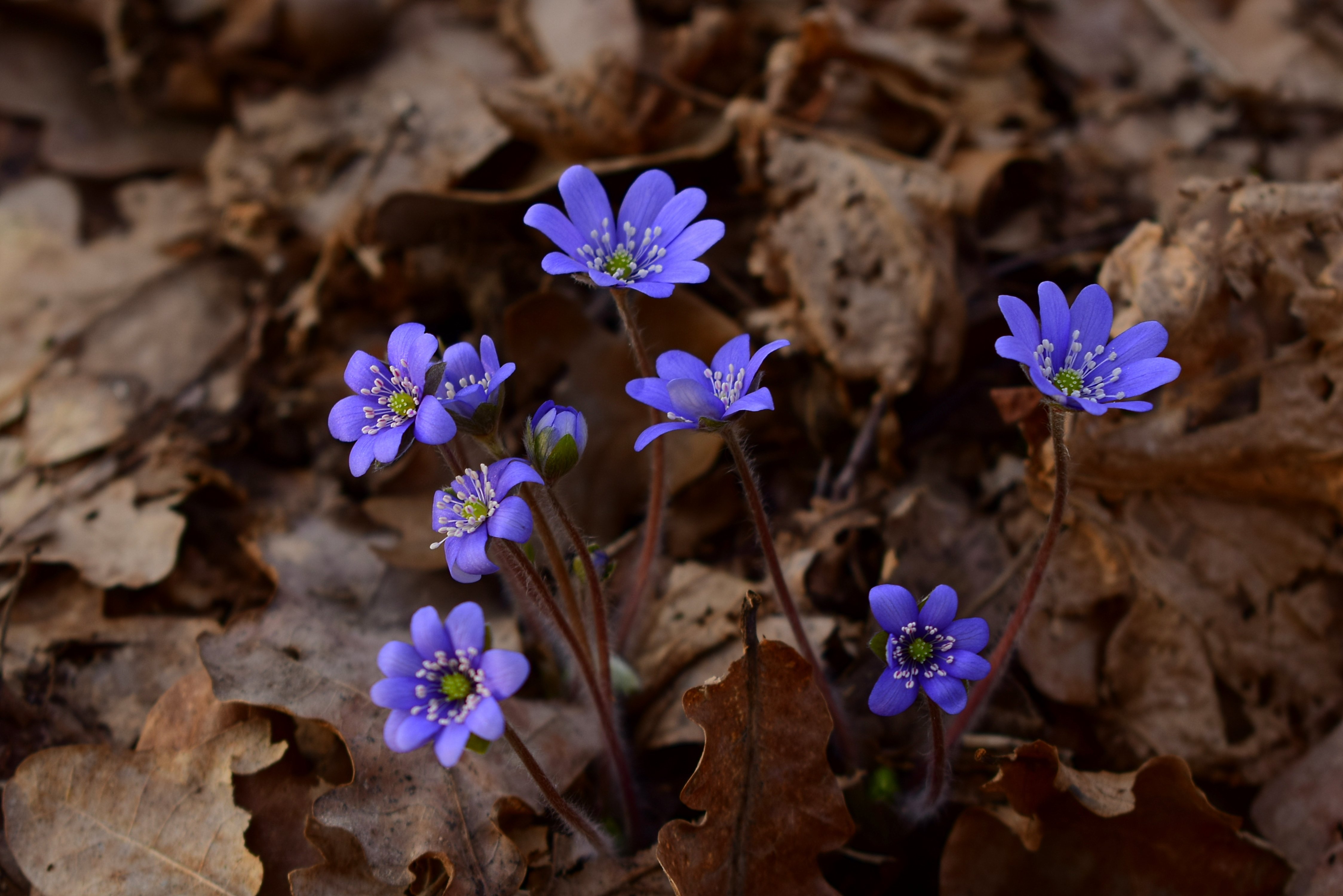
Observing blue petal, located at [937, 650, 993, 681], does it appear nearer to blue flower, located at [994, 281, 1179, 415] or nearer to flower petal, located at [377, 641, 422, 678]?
blue flower, located at [994, 281, 1179, 415]

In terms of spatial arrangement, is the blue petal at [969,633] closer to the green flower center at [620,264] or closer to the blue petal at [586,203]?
the green flower center at [620,264]

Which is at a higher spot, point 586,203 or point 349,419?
point 586,203

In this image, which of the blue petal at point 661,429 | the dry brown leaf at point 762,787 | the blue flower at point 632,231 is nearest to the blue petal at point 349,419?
the blue flower at point 632,231

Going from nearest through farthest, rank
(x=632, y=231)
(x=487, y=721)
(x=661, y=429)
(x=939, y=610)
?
(x=487, y=721) → (x=661, y=429) → (x=939, y=610) → (x=632, y=231)

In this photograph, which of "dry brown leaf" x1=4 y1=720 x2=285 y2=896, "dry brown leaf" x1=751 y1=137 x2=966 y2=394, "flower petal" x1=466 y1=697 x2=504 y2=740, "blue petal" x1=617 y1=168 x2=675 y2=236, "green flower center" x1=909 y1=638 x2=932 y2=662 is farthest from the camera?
"dry brown leaf" x1=751 y1=137 x2=966 y2=394

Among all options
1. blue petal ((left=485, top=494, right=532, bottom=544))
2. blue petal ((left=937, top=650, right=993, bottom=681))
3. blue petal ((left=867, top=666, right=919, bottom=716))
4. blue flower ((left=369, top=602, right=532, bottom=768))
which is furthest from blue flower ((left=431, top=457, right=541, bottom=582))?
blue petal ((left=937, top=650, right=993, bottom=681))

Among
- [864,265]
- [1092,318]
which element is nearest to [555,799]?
[1092,318]

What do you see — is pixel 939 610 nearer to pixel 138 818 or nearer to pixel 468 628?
pixel 468 628

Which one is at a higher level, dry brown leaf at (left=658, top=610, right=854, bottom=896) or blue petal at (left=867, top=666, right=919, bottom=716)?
blue petal at (left=867, top=666, right=919, bottom=716)
